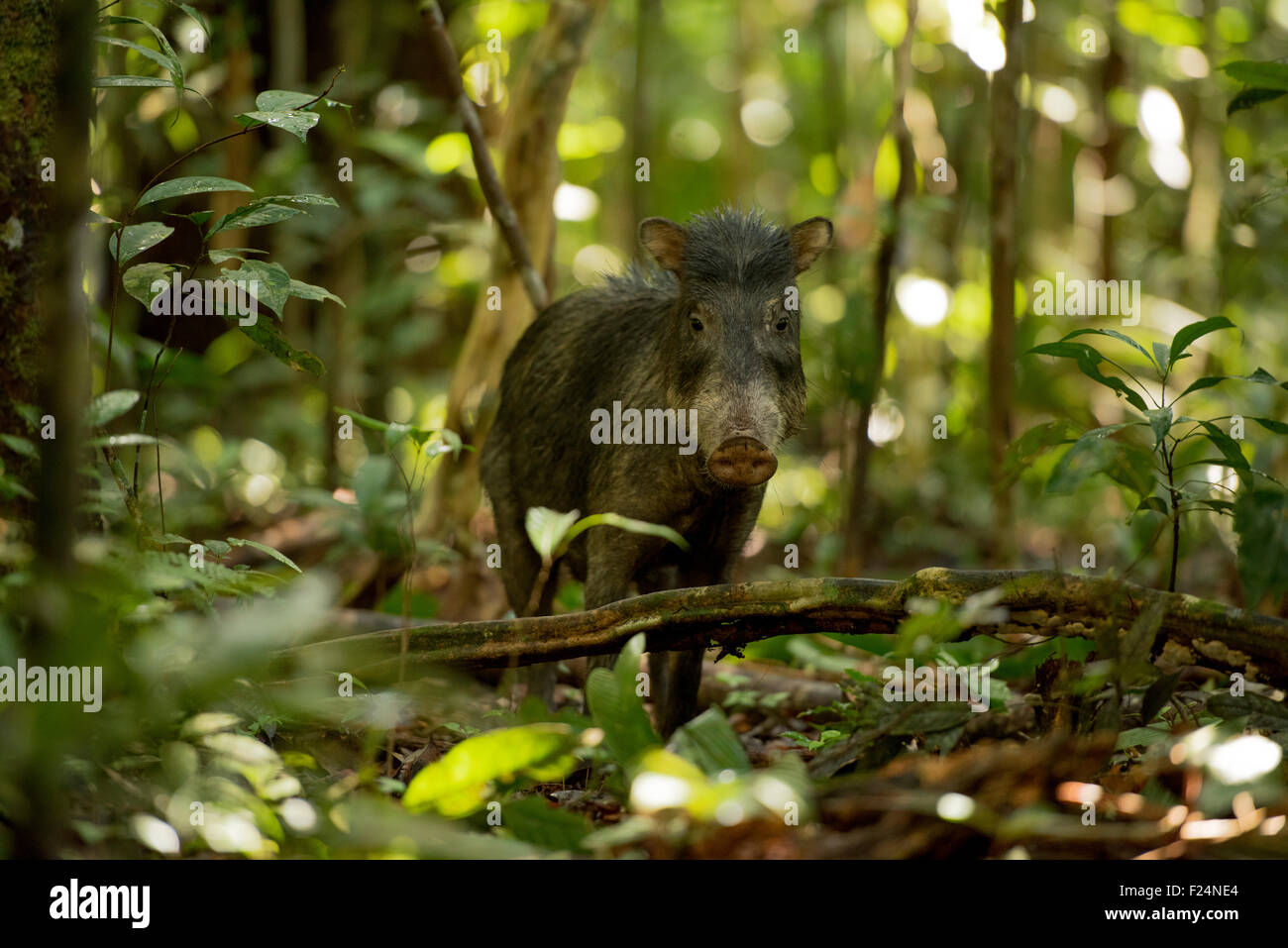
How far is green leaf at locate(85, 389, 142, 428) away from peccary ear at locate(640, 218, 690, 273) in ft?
8.52

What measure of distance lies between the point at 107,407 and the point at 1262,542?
3.69m

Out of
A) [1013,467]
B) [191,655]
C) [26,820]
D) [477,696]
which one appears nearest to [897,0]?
[1013,467]

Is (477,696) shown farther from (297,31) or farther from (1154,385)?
(1154,385)

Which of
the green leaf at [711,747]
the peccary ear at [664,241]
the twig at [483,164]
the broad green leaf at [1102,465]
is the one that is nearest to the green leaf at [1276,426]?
the broad green leaf at [1102,465]

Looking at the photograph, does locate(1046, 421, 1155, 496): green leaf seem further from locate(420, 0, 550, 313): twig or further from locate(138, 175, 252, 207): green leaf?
locate(420, 0, 550, 313): twig

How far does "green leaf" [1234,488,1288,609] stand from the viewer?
3.54 meters

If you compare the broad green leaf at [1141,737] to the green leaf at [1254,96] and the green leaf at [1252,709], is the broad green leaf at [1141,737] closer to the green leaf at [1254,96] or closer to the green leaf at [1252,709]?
the green leaf at [1252,709]

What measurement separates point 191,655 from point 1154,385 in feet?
31.7

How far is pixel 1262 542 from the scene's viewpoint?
3586 millimetres

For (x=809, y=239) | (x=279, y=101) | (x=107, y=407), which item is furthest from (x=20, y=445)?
(x=809, y=239)

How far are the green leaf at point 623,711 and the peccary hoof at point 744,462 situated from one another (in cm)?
149

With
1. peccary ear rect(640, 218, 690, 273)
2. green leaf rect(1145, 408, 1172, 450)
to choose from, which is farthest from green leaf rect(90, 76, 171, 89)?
green leaf rect(1145, 408, 1172, 450)

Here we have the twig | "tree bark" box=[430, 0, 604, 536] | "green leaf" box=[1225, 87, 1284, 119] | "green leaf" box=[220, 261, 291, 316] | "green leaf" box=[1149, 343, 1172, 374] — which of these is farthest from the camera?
"tree bark" box=[430, 0, 604, 536]

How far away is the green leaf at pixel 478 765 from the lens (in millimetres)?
3105
